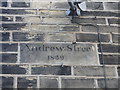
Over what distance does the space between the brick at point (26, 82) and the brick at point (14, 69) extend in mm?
85

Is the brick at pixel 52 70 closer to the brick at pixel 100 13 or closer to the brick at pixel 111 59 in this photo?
the brick at pixel 111 59

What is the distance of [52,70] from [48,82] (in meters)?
0.15

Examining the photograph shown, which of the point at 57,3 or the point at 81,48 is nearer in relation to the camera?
the point at 81,48

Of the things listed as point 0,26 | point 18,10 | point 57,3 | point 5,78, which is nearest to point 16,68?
point 5,78

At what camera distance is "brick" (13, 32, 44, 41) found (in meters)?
3.42

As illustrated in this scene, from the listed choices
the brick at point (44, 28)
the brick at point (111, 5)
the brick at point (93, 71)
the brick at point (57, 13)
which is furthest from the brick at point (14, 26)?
the brick at point (111, 5)

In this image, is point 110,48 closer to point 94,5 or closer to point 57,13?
point 94,5

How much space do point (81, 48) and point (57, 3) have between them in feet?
2.48

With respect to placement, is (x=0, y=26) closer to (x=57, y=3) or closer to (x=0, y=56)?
(x=0, y=56)

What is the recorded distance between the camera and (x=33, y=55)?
329cm

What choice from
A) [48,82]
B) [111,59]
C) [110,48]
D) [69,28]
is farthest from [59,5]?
[48,82]

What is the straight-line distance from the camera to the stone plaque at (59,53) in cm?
328

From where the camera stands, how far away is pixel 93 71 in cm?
326

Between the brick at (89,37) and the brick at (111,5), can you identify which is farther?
the brick at (111,5)
